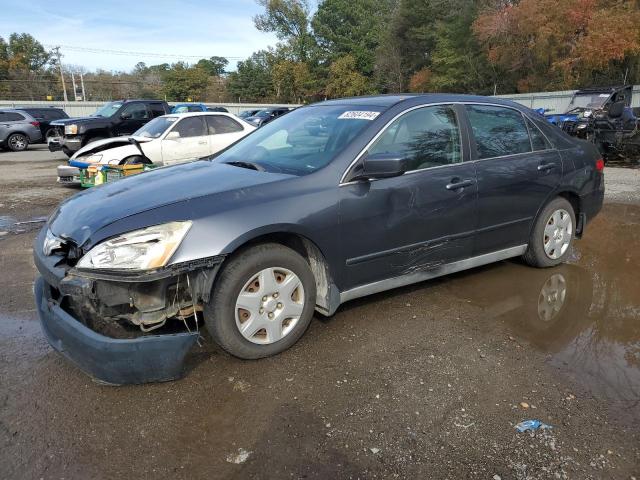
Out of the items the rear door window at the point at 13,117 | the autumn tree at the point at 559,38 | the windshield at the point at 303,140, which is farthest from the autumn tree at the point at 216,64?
the windshield at the point at 303,140

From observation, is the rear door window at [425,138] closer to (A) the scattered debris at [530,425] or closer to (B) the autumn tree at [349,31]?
(A) the scattered debris at [530,425]

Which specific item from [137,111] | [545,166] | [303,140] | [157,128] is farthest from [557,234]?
[137,111]

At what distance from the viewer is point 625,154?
42.2 ft

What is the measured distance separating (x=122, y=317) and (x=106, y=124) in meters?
13.3

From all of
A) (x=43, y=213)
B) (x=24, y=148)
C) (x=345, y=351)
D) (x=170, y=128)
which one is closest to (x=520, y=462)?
(x=345, y=351)

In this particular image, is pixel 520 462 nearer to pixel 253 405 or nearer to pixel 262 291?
pixel 253 405

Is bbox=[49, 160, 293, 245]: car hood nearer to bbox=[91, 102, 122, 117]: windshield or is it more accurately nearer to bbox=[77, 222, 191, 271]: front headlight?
bbox=[77, 222, 191, 271]: front headlight

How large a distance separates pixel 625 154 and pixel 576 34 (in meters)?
23.0

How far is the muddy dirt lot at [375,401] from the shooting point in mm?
2312

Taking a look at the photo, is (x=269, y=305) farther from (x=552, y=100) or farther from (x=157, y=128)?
(x=552, y=100)

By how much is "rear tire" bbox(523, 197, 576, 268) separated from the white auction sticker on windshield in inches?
79.1

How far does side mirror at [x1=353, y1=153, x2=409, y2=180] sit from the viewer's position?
3.21 m

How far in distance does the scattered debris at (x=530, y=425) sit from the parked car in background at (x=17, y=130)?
831 inches

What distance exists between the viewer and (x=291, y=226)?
311 centimetres
